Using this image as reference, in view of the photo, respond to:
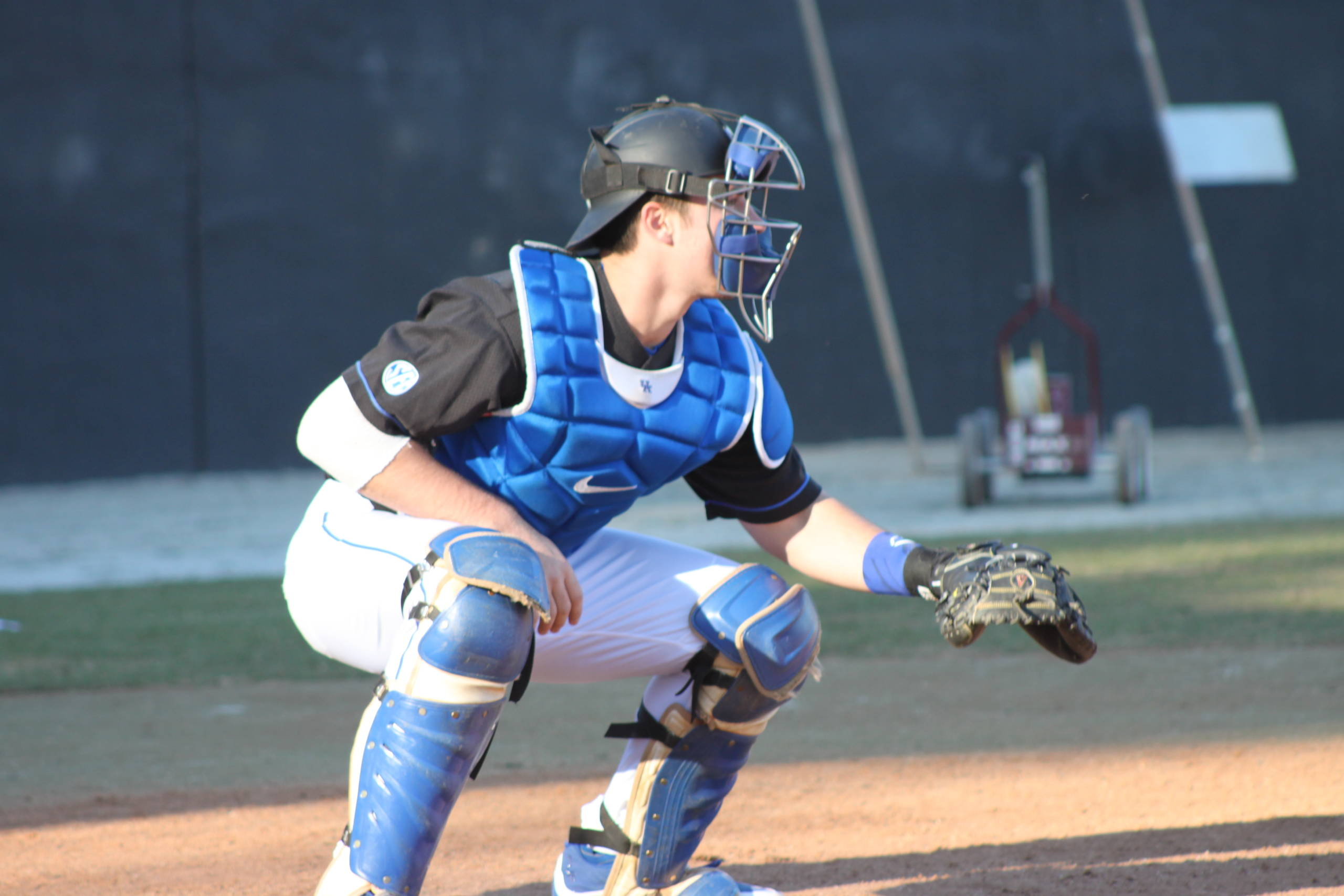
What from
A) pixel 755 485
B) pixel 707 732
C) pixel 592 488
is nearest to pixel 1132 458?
pixel 755 485

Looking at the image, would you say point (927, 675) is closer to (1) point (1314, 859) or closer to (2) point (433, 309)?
(1) point (1314, 859)

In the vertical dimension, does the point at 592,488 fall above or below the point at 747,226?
below

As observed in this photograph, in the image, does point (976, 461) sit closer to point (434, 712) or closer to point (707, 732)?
point (707, 732)

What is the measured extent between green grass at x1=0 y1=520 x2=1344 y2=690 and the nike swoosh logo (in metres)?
2.99

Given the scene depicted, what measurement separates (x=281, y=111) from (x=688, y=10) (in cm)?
399

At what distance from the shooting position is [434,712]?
2.03 m

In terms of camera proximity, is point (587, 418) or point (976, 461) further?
point (976, 461)

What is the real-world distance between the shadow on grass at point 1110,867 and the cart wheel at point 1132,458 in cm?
641

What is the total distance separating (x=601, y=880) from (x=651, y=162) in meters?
1.25

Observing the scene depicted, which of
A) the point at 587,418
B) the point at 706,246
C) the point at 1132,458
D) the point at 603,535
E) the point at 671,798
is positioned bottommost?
the point at 1132,458

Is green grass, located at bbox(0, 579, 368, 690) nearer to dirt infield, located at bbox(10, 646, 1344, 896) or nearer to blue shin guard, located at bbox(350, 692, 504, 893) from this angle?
dirt infield, located at bbox(10, 646, 1344, 896)

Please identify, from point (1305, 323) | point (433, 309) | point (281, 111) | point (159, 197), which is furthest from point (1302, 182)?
point (433, 309)

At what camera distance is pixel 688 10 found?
13.5 metres

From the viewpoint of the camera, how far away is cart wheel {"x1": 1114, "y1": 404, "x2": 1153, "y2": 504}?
30.2ft
